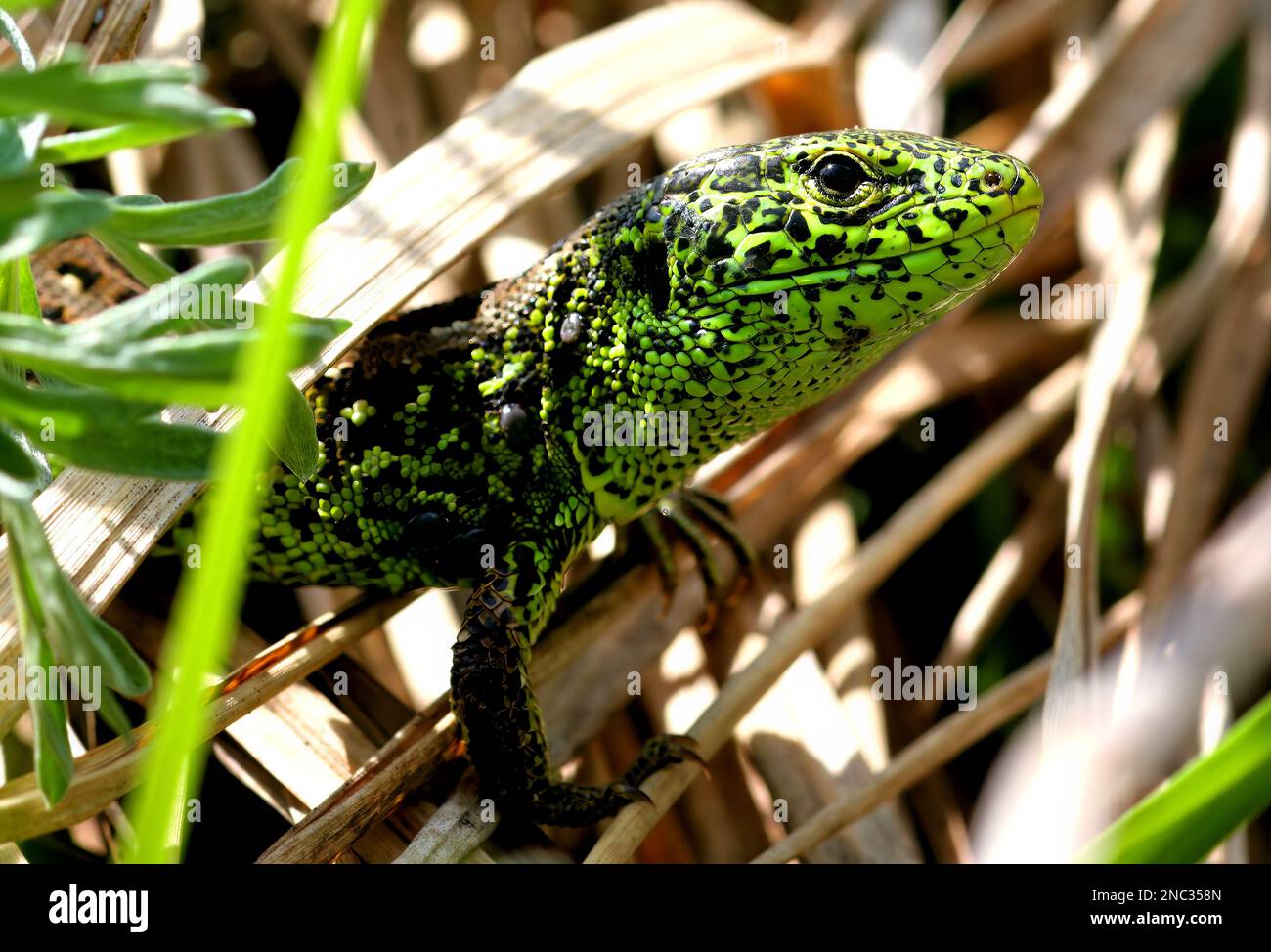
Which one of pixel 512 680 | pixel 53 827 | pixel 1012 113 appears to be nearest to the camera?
pixel 53 827

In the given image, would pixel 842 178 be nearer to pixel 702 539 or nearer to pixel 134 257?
pixel 702 539

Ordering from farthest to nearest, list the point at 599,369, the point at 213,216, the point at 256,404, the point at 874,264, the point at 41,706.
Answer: the point at 599,369 → the point at 874,264 → the point at 213,216 → the point at 41,706 → the point at 256,404

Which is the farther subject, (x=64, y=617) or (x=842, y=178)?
(x=842, y=178)

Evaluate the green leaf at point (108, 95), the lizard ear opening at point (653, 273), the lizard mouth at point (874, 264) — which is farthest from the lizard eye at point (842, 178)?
the green leaf at point (108, 95)

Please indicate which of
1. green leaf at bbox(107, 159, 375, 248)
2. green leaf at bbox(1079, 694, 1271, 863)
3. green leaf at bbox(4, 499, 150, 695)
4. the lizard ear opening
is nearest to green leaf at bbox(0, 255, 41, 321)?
green leaf at bbox(107, 159, 375, 248)

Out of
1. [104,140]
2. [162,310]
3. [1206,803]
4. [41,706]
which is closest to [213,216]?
[104,140]

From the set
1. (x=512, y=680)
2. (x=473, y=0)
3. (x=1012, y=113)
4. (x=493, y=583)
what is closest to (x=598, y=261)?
(x=493, y=583)
